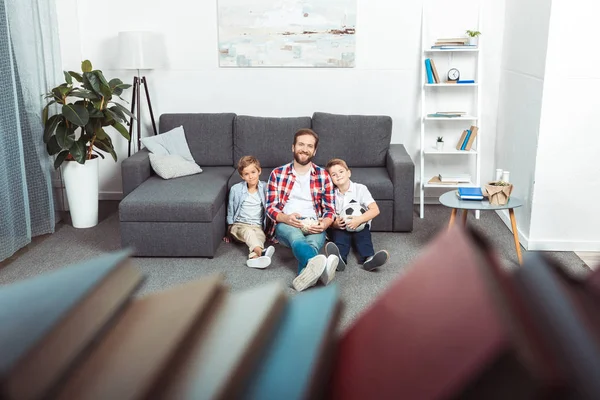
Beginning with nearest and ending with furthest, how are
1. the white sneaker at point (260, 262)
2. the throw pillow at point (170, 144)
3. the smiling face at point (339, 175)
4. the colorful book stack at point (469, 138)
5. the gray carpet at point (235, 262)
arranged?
the gray carpet at point (235, 262) < the white sneaker at point (260, 262) < the smiling face at point (339, 175) < the throw pillow at point (170, 144) < the colorful book stack at point (469, 138)

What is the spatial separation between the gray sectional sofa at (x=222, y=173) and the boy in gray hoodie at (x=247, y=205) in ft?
0.34

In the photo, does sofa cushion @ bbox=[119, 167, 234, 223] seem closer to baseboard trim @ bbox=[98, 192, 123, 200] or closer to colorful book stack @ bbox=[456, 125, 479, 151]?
baseboard trim @ bbox=[98, 192, 123, 200]

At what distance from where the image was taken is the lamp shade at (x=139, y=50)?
17.3 feet

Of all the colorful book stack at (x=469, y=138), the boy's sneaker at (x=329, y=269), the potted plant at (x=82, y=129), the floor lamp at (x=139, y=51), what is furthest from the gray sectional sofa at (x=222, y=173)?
the boy's sneaker at (x=329, y=269)

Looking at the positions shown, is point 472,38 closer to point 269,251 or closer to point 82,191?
point 269,251

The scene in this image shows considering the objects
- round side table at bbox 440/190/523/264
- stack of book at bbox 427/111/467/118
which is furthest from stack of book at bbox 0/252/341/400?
stack of book at bbox 427/111/467/118

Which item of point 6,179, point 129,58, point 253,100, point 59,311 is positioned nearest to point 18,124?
point 6,179

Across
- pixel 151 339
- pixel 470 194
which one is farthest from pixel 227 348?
pixel 470 194

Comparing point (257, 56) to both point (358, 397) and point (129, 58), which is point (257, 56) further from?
point (358, 397)

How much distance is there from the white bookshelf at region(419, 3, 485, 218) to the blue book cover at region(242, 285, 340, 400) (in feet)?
16.7

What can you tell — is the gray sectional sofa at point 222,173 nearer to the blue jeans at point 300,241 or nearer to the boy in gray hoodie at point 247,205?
the boy in gray hoodie at point 247,205

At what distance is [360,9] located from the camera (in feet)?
18.3

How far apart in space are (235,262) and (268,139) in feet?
4.25

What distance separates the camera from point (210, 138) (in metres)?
5.47
